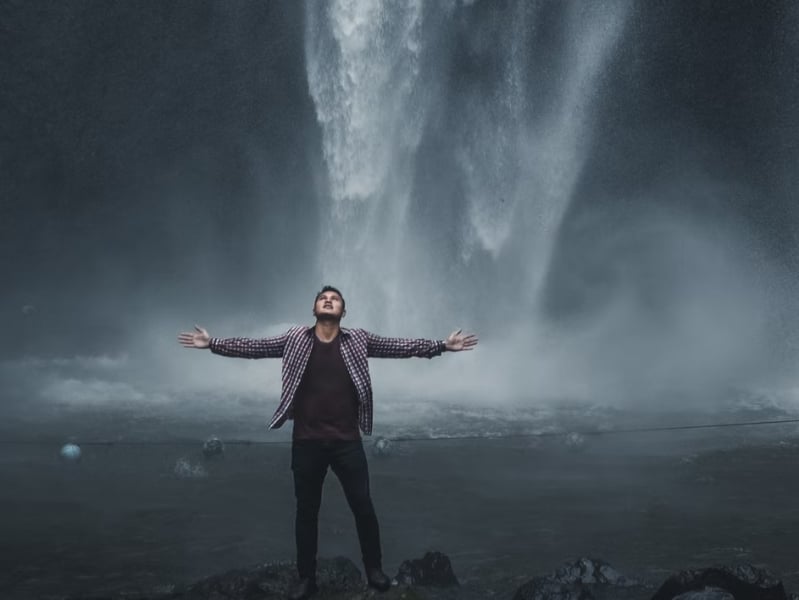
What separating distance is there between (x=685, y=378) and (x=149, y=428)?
20416 mm

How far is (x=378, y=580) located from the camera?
249 inches

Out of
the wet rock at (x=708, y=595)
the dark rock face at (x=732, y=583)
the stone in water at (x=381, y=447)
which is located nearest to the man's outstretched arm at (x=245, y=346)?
the wet rock at (x=708, y=595)

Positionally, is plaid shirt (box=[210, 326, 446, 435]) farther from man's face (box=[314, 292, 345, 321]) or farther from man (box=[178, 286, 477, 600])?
man's face (box=[314, 292, 345, 321])

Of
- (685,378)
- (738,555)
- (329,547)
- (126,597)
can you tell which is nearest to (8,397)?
(329,547)

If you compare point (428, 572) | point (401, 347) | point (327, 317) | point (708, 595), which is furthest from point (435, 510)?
point (327, 317)

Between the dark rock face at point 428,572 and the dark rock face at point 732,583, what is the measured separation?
7.21 feet

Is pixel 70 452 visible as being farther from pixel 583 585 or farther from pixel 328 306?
pixel 328 306

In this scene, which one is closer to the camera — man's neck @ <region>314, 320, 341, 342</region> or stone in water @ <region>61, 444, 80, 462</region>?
man's neck @ <region>314, 320, 341, 342</region>

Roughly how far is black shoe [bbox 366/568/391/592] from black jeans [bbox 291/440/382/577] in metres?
0.06

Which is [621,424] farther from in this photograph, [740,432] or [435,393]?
[435,393]

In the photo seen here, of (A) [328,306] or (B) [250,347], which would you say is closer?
(A) [328,306]

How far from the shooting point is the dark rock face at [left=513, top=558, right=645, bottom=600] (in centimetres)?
778

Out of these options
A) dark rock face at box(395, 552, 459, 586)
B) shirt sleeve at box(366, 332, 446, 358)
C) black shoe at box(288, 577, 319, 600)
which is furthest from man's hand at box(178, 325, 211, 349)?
dark rock face at box(395, 552, 459, 586)

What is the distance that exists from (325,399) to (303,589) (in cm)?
152
